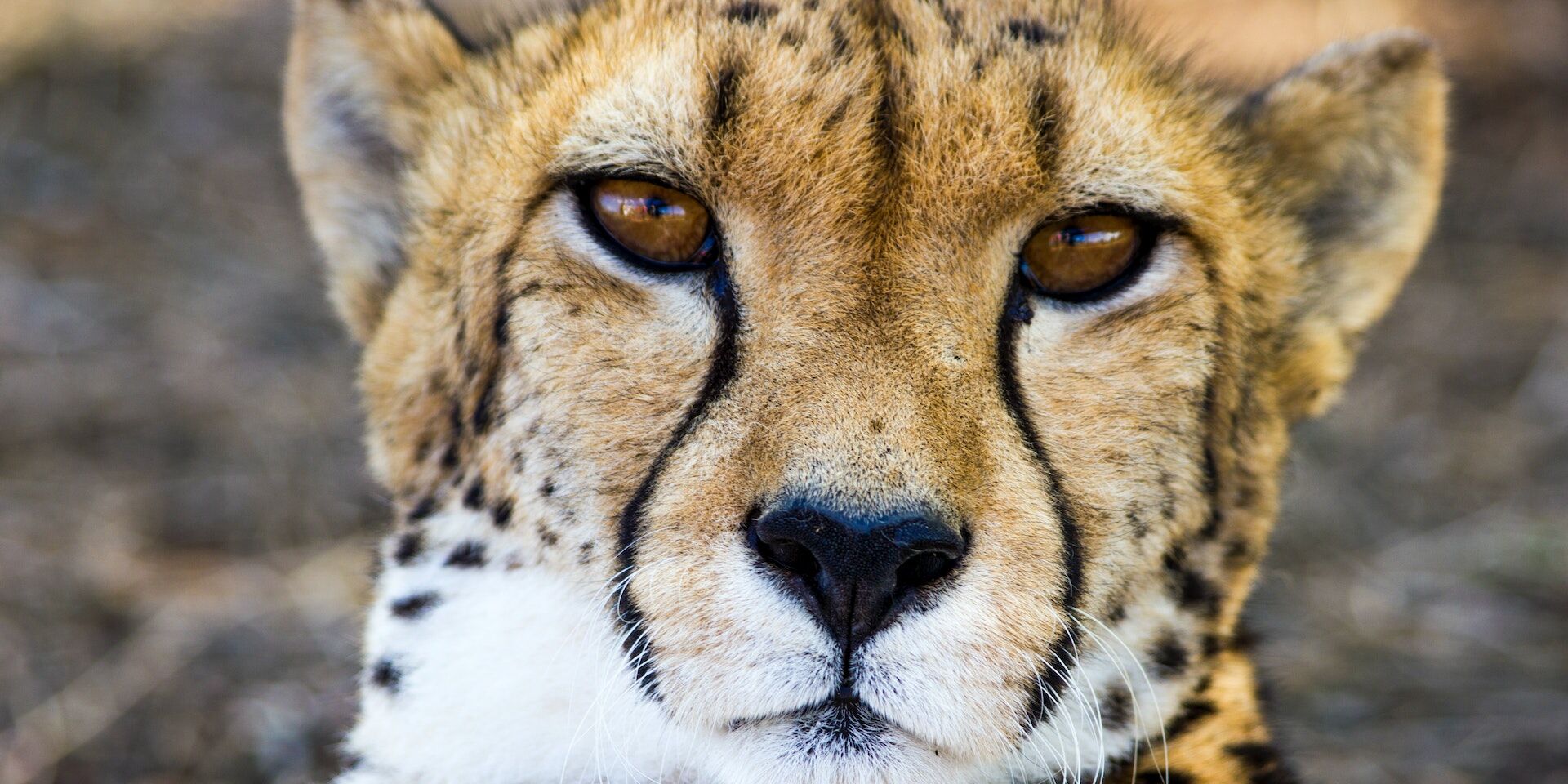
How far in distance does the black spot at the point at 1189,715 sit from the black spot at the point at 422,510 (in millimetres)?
873

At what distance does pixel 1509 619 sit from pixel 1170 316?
2.04m

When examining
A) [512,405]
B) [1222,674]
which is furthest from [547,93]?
[1222,674]

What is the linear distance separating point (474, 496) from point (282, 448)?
2101 millimetres

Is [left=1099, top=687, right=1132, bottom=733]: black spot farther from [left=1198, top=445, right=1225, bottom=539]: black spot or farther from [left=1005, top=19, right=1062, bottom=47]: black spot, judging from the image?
[left=1005, top=19, right=1062, bottom=47]: black spot

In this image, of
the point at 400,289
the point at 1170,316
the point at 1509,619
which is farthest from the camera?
the point at 1509,619

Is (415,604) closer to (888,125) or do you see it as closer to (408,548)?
(408,548)

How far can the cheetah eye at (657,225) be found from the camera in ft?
4.73

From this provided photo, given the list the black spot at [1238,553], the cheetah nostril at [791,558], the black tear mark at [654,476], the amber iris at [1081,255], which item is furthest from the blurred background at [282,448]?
the cheetah nostril at [791,558]

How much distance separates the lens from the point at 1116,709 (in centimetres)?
A: 151

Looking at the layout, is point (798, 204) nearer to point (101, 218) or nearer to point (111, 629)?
point (111, 629)

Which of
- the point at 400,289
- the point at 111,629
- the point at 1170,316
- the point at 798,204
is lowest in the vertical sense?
the point at 111,629

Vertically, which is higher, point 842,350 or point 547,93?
point 547,93

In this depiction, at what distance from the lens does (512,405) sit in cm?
157

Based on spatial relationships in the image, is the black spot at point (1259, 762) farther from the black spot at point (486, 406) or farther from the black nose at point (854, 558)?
the black spot at point (486, 406)
